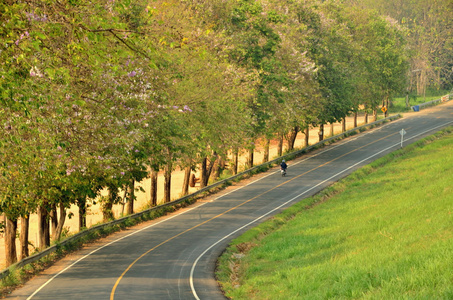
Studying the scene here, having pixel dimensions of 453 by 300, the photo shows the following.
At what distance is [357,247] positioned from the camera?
2181 cm

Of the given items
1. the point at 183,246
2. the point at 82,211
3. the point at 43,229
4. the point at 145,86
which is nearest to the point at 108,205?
the point at 82,211

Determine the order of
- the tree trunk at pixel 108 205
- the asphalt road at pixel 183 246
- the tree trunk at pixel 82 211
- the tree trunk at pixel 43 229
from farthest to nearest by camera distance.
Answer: the tree trunk at pixel 108 205, the tree trunk at pixel 43 229, the tree trunk at pixel 82 211, the asphalt road at pixel 183 246

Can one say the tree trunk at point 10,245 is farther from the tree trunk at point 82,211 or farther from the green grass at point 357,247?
the green grass at point 357,247

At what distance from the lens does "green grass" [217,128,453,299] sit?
15.8 m

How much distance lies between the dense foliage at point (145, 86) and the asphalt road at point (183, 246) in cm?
279

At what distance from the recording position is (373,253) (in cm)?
1944

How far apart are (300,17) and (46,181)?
41.7 metres

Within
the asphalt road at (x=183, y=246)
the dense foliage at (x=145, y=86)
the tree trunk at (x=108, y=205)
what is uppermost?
the dense foliage at (x=145, y=86)

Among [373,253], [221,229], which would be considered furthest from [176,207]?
[373,253]

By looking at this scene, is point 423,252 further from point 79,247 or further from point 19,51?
point 79,247

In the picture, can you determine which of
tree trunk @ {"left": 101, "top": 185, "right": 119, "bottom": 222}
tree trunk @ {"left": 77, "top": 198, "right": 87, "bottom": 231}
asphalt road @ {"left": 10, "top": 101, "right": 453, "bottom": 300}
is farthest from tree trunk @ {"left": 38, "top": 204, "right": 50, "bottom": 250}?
tree trunk @ {"left": 101, "top": 185, "right": 119, "bottom": 222}

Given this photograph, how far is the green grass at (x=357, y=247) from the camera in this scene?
15.8 metres

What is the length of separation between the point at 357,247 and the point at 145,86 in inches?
475

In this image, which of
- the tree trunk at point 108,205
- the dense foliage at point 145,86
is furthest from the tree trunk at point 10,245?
the tree trunk at point 108,205
